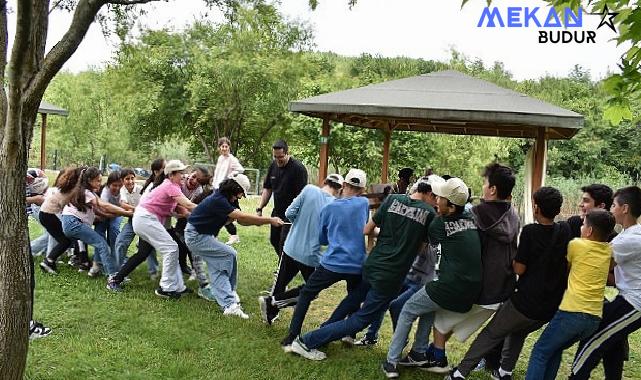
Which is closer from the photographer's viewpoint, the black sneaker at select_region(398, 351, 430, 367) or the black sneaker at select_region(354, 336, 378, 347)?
the black sneaker at select_region(398, 351, 430, 367)

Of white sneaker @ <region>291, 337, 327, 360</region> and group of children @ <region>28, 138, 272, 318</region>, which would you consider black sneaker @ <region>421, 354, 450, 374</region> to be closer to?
white sneaker @ <region>291, 337, 327, 360</region>

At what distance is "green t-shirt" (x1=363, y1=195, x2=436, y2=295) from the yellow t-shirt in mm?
1141

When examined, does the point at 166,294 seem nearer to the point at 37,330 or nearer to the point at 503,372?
the point at 37,330

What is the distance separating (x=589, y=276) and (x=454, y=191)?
1.10 metres

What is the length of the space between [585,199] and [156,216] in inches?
177

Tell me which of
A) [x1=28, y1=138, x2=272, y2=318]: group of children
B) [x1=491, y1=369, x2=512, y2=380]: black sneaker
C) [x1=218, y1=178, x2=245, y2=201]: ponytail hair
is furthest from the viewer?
[x1=28, y1=138, x2=272, y2=318]: group of children

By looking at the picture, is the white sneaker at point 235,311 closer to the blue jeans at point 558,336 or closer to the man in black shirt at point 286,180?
the man in black shirt at point 286,180

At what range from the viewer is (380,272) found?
490 cm

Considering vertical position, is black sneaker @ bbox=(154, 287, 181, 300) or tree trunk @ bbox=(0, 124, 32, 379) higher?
tree trunk @ bbox=(0, 124, 32, 379)

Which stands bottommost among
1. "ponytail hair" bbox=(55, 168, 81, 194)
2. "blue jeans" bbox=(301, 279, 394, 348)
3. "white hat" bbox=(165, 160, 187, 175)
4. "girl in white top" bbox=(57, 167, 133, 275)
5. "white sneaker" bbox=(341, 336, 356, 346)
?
"white sneaker" bbox=(341, 336, 356, 346)

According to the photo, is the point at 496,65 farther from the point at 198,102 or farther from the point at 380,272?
the point at 380,272

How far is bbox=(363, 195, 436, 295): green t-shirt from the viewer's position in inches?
189

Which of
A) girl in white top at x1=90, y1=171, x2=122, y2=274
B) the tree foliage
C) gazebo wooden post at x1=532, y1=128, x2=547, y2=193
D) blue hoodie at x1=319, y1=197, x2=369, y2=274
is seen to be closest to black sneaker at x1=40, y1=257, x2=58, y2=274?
girl in white top at x1=90, y1=171, x2=122, y2=274

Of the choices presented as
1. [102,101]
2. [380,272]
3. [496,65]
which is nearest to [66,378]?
[380,272]
